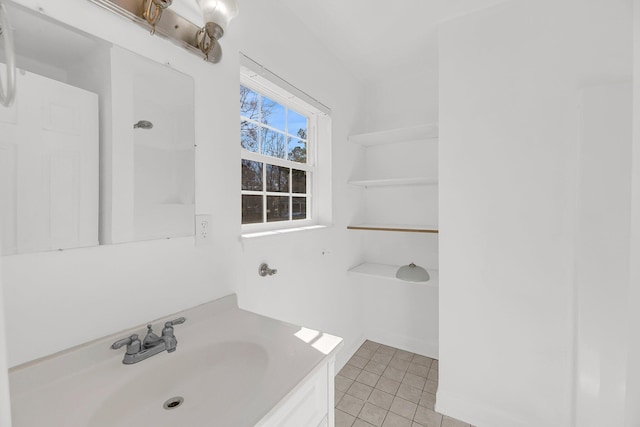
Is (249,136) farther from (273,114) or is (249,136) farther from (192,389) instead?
(192,389)

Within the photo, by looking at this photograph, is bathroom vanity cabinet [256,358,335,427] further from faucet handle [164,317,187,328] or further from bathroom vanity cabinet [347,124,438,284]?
bathroom vanity cabinet [347,124,438,284]

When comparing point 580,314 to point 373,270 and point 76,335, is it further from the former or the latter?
point 76,335

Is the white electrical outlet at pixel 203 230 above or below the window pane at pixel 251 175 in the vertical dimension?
below

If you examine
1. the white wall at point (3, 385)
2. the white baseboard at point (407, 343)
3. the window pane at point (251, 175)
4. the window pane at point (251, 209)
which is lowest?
the white baseboard at point (407, 343)

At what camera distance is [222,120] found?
1.23 metres

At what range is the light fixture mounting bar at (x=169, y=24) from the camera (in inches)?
34.2

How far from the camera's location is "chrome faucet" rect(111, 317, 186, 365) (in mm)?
818

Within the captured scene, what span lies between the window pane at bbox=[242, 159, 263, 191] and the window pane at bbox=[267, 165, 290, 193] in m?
0.09

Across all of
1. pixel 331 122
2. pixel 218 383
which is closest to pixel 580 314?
pixel 218 383

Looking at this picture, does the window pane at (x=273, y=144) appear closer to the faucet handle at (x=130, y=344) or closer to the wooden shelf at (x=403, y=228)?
the wooden shelf at (x=403, y=228)

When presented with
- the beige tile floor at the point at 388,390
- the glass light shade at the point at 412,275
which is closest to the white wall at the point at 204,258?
the beige tile floor at the point at 388,390

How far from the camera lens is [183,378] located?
2.83ft

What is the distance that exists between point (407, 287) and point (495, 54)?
1887mm

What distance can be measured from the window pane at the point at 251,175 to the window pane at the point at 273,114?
31 centimetres
